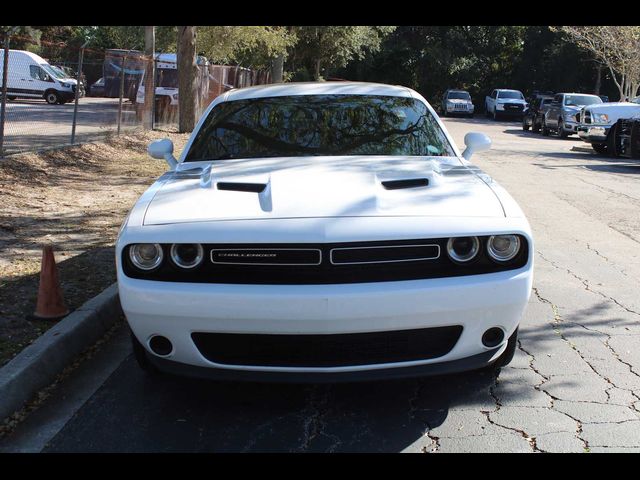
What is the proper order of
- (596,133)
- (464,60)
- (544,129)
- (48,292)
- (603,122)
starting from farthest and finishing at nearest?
(464,60), (544,129), (603,122), (596,133), (48,292)

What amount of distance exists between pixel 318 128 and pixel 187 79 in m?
16.1

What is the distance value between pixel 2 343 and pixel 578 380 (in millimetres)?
3384

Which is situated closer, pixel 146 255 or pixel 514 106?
pixel 146 255

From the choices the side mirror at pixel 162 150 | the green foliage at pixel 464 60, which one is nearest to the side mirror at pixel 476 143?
the side mirror at pixel 162 150

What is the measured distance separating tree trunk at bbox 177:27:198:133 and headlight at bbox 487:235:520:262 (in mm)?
17366

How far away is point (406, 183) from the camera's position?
3.88m

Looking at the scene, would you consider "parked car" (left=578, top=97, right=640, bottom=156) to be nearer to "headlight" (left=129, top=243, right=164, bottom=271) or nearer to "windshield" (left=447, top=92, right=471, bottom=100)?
"headlight" (left=129, top=243, right=164, bottom=271)

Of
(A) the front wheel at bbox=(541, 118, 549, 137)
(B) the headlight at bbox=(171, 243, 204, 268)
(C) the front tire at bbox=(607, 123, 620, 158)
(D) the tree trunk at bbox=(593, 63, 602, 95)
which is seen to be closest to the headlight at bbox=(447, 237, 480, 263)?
(B) the headlight at bbox=(171, 243, 204, 268)

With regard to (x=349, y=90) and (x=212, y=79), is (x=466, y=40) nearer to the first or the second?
(x=212, y=79)

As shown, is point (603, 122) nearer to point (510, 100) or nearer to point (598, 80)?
point (510, 100)

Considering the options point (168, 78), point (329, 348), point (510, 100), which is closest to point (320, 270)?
point (329, 348)

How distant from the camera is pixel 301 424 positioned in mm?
3488
